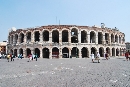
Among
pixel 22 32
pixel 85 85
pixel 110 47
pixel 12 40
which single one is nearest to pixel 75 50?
pixel 110 47

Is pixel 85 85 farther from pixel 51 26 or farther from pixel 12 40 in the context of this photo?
pixel 12 40

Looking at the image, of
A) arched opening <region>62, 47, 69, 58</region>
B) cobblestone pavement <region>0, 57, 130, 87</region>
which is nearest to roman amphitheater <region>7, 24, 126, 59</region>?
arched opening <region>62, 47, 69, 58</region>

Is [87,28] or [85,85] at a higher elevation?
[87,28]

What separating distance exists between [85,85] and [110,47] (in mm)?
35202

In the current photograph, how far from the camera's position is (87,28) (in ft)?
121

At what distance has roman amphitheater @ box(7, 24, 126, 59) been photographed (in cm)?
3559

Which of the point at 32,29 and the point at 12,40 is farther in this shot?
the point at 12,40

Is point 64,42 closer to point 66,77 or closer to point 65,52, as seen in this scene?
point 65,52

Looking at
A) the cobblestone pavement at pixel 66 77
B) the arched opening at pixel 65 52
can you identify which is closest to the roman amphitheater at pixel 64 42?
the arched opening at pixel 65 52

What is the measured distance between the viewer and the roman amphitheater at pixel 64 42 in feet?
117

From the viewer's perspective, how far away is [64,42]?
35.3 meters

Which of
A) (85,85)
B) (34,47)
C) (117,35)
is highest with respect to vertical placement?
(117,35)

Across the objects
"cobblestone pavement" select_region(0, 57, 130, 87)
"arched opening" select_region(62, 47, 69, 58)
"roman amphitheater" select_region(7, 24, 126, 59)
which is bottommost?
"cobblestone pavement" select_region(0, 57, 130, 87)

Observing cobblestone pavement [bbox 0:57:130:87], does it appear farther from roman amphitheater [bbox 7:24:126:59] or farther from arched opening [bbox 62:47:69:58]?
arched opening [bbox 62:47:69:58]
